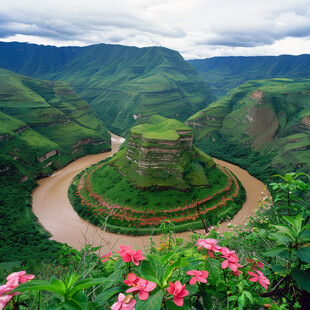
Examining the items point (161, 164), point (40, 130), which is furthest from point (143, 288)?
point (40, 130)

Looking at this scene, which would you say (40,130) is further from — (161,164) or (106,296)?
(106,296)

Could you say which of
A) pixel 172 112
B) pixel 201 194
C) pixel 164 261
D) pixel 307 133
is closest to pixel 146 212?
pixel 201 194

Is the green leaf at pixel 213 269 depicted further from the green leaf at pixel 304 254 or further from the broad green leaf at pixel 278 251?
the green leaf at pixel 304 254

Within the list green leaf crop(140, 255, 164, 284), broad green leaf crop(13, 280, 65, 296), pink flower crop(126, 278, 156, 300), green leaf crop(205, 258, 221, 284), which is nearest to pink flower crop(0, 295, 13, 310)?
broad green leaf crop(13, 280, 65, 296)

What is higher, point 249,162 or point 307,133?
point 307,133

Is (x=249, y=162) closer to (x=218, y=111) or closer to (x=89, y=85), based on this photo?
(x=218, y=111)

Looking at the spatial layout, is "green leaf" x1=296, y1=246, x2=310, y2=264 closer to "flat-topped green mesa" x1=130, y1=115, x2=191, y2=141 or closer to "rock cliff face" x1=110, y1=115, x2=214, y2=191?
"rock cliff face" x1=110, y1=115, x2=214, y2=191
